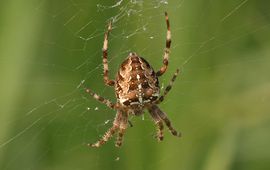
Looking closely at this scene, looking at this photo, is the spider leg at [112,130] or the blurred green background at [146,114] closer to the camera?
the blurred green background at [146,114]

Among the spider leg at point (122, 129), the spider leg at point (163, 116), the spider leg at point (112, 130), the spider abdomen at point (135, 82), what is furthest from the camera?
the spider leg at point (163, 116)

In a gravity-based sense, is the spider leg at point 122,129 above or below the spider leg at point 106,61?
below

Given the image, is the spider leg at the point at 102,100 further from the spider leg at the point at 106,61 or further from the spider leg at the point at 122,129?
the spider leg at the point at 122,129

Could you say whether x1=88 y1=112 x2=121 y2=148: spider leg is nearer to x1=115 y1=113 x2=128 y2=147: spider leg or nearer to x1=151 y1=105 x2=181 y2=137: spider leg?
x1=115 y1=113 x2=128 y2=147: spider leg

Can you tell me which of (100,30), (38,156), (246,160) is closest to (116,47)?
(100,30)

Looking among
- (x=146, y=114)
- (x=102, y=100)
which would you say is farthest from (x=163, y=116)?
(x=102, y=100)

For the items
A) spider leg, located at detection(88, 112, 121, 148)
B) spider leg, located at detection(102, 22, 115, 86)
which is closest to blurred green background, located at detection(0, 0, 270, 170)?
spider leg, located at detection(88, 112, 121, 148)

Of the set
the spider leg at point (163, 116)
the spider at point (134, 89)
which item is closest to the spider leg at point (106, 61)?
the spider at point (134, 89)
